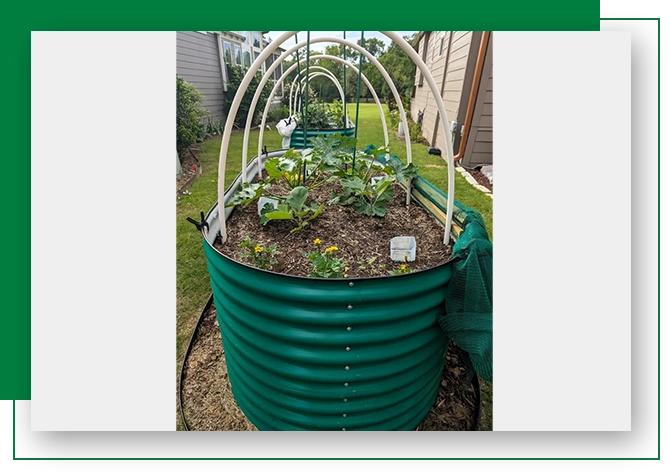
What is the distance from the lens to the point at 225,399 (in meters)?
1.86

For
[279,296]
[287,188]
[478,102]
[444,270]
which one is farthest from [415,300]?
[478,102]

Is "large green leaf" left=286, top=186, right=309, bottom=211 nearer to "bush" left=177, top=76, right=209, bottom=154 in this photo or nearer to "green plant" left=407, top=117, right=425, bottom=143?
"bush" left=177, top=76, right=209, bottom=154

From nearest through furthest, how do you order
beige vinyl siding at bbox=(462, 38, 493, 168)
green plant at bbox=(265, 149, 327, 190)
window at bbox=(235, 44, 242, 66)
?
green plant at bbox=(265, 149, 327, 190) < beige vinyl siding at bbox=(462, 38, 493, 168) < window at bbox=(235, 44, 242, 66)

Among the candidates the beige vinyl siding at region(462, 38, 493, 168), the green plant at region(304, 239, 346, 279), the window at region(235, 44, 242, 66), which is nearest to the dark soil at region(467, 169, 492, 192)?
the beige vinyl siding at region(462, 38, 493, 168)

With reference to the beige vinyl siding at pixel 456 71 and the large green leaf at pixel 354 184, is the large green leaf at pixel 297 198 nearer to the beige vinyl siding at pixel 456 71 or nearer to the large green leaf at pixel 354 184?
the large green leaf at pixel 354 184

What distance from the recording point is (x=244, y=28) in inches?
45.6

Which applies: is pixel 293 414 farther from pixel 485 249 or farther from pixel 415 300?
pixel 485 249

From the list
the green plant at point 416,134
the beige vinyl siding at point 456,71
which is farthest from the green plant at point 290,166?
the green plant at point 416,134

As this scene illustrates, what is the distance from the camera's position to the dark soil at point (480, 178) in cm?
502

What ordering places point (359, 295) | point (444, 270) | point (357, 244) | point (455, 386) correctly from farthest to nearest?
1. point (455, 386)
2. point (357, 244)
3. point (444, 270)
4. point (359, 295)

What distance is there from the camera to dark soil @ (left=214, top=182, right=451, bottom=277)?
59.4 inches

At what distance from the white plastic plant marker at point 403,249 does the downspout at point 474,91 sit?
13.0 ft

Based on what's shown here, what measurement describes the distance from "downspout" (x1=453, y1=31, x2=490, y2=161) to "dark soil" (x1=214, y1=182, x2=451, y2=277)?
355cm

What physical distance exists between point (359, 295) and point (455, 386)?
1167 mm
